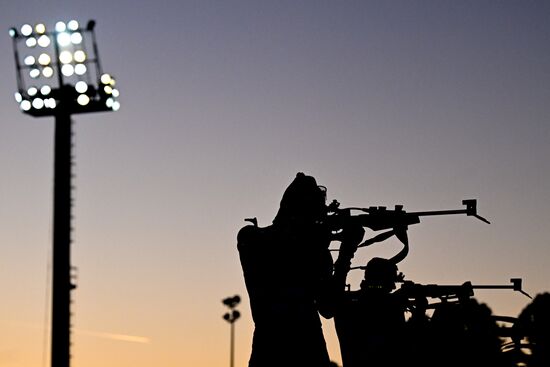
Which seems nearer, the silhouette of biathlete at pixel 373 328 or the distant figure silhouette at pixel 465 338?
the silhouette of biathlete at pixel 373 328

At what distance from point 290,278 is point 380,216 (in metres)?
1.98

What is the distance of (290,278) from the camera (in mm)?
6449

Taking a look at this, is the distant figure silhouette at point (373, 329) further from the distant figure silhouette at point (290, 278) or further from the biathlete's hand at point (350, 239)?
the distant figure silhouette at point (290, 278)

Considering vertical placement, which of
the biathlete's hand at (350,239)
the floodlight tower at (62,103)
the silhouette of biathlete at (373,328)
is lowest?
the silhouette of biathlete at (373,328)

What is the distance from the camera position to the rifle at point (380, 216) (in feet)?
24.7

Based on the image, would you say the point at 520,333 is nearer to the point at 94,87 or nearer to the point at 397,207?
the point at 397,207

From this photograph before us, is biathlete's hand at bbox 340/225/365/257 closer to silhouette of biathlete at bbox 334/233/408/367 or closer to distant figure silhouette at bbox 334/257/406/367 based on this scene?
silhouette of biathlete at bbox 334/233/408/367

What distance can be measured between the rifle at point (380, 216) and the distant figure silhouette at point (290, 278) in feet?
2.31

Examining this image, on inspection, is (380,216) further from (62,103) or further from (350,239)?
(62,103)

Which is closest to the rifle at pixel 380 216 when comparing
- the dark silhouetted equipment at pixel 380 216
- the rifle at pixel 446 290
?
the dark silhouetted equipment at pixel 380 216

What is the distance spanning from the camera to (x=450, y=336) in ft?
32.0

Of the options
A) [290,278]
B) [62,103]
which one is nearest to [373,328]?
[290,278]

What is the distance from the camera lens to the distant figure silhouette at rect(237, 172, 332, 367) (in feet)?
20.8

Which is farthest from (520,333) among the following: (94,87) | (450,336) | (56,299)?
(56,299)
